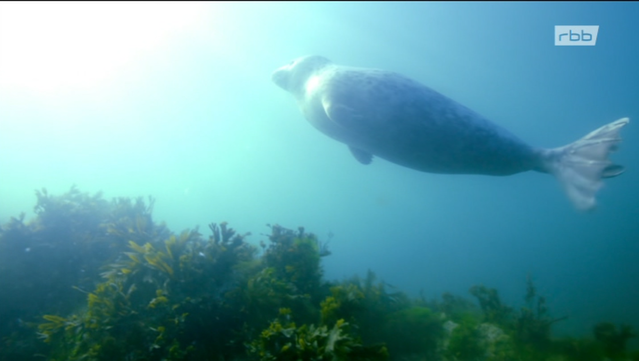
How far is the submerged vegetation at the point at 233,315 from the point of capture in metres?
4.07

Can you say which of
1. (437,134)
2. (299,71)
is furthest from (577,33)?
(437,134)

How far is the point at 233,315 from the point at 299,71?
15.5 feet

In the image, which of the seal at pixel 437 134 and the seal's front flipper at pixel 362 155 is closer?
the seal at pixel 437 134

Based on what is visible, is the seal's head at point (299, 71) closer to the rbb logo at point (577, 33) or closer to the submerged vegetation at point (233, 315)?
the submerged vegetation at point (233, 315)

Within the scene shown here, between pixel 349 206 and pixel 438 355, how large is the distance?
70.2m

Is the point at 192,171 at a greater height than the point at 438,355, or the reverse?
the point at 192,171

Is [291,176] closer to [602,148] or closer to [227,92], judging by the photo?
[227,92]

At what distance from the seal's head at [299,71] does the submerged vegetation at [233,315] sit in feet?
9.81

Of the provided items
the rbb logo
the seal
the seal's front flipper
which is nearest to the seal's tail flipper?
the seal

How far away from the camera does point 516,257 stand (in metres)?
38.2

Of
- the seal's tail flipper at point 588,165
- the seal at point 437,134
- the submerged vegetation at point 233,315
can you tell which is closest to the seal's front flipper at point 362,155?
the seal at point 437,134

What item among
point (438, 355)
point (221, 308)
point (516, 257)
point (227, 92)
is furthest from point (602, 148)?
point (227, 92)

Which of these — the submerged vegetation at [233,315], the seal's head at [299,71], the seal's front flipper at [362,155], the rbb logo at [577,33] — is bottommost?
the submerged vegetation at [233,315]

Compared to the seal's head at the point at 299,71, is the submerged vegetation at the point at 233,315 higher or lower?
lower
